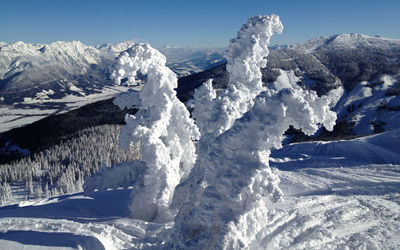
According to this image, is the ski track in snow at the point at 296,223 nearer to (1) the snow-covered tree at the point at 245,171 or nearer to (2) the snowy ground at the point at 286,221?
(2) the snowy ground at the point at 286,221

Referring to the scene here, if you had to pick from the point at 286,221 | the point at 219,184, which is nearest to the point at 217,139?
the point at 219,184

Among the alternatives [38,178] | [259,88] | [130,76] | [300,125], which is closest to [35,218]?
[130,76]

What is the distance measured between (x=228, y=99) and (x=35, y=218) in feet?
51.5

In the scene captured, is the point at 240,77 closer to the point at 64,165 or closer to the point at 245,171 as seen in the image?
the point at 245,171

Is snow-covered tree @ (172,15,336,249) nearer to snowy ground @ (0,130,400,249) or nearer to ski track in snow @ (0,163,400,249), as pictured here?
ski track in snow @ (0,163,400,249)

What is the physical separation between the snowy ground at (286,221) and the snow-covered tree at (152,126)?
1829 mm

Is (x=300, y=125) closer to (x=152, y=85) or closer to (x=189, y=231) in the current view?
(x=189, y=231)

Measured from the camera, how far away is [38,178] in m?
89.4

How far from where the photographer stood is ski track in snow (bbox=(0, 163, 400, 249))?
1664 centimetres

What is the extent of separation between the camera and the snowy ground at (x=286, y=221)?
16.1 meters

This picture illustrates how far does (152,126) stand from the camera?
19469mm

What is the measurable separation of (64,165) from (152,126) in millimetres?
91681

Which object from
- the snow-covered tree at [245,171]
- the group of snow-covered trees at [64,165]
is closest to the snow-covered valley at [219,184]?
the snow-covered tree at [245,171]

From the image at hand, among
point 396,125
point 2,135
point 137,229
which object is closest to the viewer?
point 137,229
